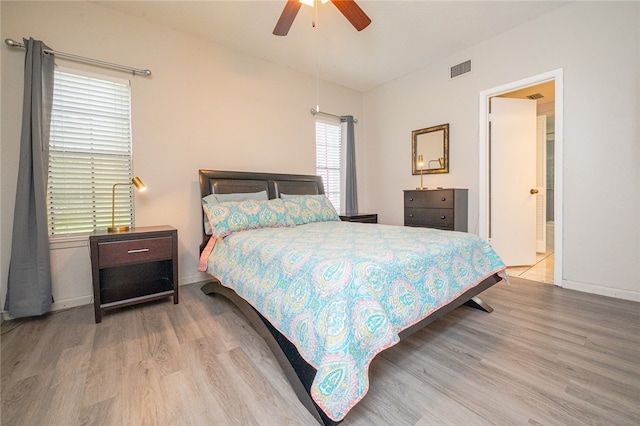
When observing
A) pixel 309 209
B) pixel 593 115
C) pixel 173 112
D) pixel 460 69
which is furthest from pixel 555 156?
pixel 173 112

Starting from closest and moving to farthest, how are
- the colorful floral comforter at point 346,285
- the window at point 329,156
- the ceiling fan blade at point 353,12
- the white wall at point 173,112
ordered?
the colorful floral comforter at point 346,285
the ceiling fan blade at point 353,12
the white wall at point 173,112
the window at point 329,156

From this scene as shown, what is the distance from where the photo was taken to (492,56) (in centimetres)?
323

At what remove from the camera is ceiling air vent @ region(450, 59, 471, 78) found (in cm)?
345

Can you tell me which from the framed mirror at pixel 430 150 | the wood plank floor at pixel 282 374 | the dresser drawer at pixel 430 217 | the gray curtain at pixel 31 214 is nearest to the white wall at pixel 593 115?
the framed mirror at pixel 430 150

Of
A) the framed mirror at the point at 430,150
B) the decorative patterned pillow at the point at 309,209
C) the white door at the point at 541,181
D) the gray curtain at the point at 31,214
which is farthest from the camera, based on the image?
the white door at the point at 541,181

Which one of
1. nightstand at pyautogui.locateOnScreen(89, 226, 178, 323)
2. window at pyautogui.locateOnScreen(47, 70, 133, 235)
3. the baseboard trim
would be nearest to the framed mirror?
the baseboard trim

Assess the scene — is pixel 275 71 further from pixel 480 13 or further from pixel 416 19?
pixel 480 13

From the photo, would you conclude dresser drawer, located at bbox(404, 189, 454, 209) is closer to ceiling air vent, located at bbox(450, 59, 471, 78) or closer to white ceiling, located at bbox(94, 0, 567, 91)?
ceiling air vent, located at bbox(450, 59, 471, 78)

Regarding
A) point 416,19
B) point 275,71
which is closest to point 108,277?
point 275,71

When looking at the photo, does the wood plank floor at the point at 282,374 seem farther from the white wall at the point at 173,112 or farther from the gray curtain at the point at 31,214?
the white wall at the point at 173,112

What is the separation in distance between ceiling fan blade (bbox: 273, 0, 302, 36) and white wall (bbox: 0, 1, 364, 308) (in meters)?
1.31

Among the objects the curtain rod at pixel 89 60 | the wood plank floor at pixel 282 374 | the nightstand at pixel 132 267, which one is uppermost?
the curtain rod at pixel 89 60

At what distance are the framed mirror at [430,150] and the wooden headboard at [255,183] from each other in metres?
1.52

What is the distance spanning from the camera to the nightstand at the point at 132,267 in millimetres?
2133
